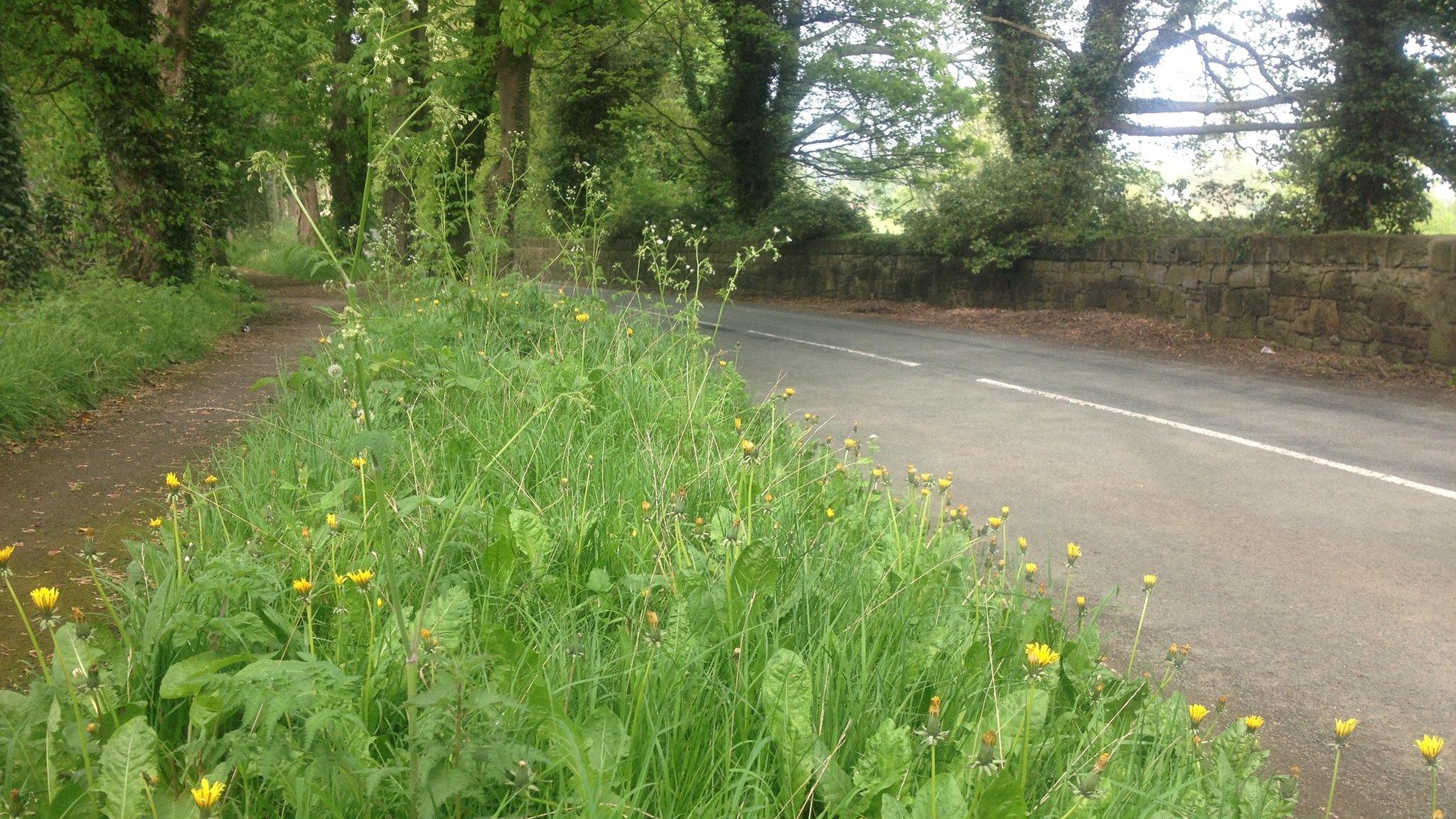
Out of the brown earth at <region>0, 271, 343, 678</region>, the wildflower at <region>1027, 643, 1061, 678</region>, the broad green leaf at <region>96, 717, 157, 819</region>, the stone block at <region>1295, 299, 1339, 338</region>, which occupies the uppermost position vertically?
the stone block at <region>1295, 299, 1339, 338</region>

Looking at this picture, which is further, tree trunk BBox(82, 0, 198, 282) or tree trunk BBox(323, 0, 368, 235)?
tree trunk BBox(323, 0, 368, 235)

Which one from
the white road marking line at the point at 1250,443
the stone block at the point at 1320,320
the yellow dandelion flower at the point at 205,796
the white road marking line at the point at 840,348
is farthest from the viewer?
the stone block at the point at 1320,320

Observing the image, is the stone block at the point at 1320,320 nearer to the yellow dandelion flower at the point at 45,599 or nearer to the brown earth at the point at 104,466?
the brown earth at the point at 104,466

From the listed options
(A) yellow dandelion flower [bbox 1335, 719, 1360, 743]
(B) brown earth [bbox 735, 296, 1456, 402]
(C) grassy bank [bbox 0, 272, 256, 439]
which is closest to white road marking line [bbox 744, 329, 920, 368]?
(B) brown earth [bbox 735, 296, 1456, 402]

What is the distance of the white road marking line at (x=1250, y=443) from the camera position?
6.21 metres

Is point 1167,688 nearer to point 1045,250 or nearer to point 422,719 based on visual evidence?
point 422,719

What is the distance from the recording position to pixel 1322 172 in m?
14.1

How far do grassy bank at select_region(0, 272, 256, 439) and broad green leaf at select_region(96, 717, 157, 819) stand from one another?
5.37 meters

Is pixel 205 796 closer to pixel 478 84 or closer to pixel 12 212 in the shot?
pixel 12 212

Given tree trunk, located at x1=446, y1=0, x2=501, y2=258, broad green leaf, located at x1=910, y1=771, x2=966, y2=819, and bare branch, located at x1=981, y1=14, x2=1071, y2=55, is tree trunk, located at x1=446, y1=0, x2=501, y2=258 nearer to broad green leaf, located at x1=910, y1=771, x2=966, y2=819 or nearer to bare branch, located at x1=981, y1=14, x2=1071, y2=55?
bare branch, located at x1=981, y1=14, x2=1071, y2=55

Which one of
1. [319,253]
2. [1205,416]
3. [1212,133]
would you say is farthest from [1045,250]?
[319,253]

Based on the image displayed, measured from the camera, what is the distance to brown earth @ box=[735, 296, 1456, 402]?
1091cm

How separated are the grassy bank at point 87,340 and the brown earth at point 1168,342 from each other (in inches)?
406

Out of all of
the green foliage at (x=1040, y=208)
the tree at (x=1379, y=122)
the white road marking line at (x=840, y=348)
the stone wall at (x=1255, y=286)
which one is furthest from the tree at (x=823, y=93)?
the tree at (x=1379, y=122)
